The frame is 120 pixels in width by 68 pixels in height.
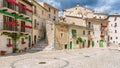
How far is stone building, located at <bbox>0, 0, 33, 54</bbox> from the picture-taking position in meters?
22.0

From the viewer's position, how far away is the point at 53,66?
14.9m

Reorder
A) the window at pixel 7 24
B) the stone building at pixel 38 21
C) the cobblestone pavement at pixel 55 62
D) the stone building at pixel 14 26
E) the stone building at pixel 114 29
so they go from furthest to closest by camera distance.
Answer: the stone building at pixel 114 29 → the stone building at pixel 38 21 → the window at pixel 7 24 → the stone building at pixel 14 26 → the cobblestone pavement at pixel 55 62

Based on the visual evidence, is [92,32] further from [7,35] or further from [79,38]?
[7,35]

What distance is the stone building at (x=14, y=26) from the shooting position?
22.0 meters

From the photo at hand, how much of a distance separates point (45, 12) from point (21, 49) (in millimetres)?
14430

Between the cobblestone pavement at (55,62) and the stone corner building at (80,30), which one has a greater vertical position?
the stone corner building at (80,30)

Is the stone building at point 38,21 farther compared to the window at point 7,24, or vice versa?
the stone building at point 38,21

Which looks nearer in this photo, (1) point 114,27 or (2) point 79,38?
(2) point 79,38

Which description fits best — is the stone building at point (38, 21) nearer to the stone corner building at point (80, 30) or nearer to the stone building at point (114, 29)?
the stone corner building at point (80, 30)

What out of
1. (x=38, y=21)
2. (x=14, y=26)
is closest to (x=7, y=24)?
(x=14, y=26)

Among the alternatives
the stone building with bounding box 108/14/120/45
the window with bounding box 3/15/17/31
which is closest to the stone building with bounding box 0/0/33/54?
the window with bounding box 3/15/17/31

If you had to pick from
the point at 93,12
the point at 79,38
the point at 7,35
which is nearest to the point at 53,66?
the point at 7,35

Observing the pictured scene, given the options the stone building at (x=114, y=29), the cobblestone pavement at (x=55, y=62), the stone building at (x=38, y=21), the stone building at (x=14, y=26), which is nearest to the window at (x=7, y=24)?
the stone building at (x=14, y=26)

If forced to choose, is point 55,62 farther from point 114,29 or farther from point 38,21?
point 114,29
